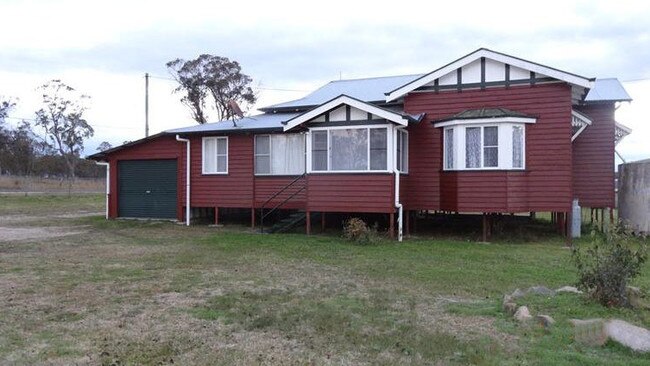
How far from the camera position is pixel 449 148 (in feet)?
51.1

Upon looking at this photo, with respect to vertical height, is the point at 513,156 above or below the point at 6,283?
above

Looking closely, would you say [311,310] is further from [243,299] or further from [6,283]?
[6,283]

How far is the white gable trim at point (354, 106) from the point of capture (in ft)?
47.5

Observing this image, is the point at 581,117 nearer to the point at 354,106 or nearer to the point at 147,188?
the point at 354,106

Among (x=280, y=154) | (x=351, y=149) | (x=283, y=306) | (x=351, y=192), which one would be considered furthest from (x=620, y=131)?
(x=283, y=306)

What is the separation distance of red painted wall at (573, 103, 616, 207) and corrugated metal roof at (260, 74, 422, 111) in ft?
21.2

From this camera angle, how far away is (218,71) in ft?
167

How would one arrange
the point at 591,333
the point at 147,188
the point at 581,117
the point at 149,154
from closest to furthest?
the point at 591,333
the point at 581,117
the point at 149,154
the point at 147,188

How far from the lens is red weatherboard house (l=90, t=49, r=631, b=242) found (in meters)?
14.9

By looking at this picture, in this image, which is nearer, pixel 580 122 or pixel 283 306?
pixel 283 306

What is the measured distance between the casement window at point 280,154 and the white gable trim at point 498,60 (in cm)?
339

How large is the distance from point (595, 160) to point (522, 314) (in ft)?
43.1

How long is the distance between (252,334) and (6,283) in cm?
493

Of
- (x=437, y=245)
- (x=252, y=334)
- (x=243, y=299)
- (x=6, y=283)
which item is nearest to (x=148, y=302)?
(x=243, y=299)
